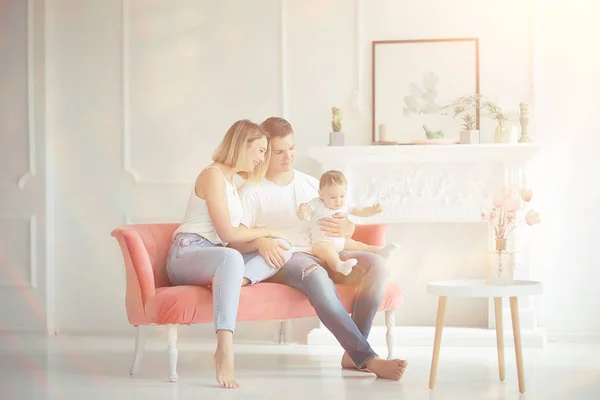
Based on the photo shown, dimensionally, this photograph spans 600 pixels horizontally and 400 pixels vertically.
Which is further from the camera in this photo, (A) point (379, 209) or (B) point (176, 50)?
(B) point (176, 50)

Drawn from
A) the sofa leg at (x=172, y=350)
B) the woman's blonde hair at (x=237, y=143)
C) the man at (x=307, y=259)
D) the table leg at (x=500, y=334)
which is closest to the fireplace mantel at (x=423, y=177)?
the man at (x=307, y=259)

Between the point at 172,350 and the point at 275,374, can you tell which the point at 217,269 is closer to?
the point at 172,350

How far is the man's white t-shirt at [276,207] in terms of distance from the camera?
443cm

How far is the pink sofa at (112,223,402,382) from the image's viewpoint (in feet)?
12.9

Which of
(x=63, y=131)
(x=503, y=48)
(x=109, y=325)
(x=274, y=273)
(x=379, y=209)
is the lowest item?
(x=109, y=325)

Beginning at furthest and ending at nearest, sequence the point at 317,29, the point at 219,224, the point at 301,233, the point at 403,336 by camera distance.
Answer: the point at 317,29 → the point at 403,336 → the point at 301,233 → the point at 219,224

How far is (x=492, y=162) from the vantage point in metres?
5.19

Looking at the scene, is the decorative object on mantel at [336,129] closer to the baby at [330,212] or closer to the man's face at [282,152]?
the man's face at [282,152]

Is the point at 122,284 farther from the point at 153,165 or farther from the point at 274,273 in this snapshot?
the point at 274,273

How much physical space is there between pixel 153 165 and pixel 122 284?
2.44ft

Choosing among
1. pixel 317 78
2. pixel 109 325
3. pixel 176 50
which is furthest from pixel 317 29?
pixel 109 325

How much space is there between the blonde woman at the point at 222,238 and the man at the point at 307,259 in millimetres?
80

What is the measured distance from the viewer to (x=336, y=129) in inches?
208

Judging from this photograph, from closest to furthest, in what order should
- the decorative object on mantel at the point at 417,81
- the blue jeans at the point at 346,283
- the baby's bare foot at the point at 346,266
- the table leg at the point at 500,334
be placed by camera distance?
the table leg at the point at 500,334, the blue jeans at the point at 346,283, the baby's bare foot at the point at 346,266, the decorative object on mantel at the point at 417,81
